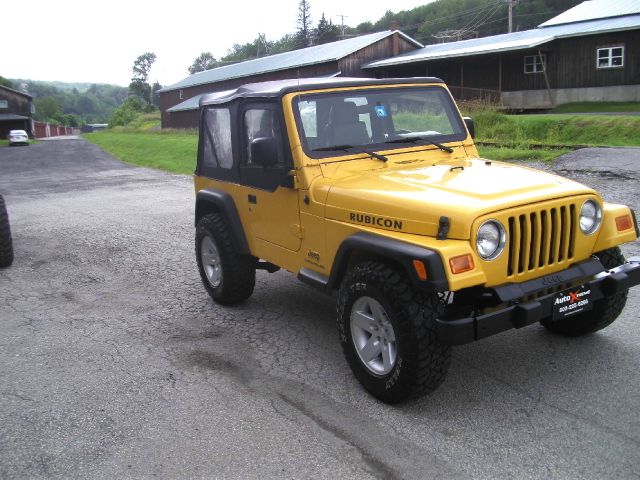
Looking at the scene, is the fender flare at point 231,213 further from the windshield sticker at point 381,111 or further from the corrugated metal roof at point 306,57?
the corrugated metal roof at point 306,57

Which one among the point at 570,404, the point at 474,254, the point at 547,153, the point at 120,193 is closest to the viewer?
the point at 474,254

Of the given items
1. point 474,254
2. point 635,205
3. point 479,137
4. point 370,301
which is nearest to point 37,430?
point 370,301

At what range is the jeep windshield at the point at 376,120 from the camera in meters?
4.79

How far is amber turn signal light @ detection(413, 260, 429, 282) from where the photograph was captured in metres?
3.49

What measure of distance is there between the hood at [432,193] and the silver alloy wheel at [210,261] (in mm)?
1914

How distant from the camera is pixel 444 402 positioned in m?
4.00

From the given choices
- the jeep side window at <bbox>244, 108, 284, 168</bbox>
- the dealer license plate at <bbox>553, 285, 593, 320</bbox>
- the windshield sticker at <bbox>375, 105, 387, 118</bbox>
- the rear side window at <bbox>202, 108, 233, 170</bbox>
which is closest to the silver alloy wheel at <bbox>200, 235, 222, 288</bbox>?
the rear side window at <bbox>202, 108, 233, 170</bbox>

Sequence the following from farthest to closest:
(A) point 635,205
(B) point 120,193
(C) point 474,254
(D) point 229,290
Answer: (B) point 120,193 → (A) point 635,205 → (D) point 229,290 → (C) point 474,254

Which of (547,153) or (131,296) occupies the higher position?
(547,153)

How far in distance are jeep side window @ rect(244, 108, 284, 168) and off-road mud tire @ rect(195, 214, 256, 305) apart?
79 centimetres

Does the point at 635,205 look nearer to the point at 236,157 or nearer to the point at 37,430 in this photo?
the point at 236,157

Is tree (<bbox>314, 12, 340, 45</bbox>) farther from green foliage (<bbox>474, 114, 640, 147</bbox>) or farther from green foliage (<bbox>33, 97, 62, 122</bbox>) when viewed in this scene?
green foliage (<bbox>33, 97, 62, 122</bbox>)

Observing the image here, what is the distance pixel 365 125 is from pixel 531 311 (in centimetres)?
210

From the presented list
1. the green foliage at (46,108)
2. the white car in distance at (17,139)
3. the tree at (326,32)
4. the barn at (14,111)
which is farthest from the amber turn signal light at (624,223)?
the green foliage at (46,108)
